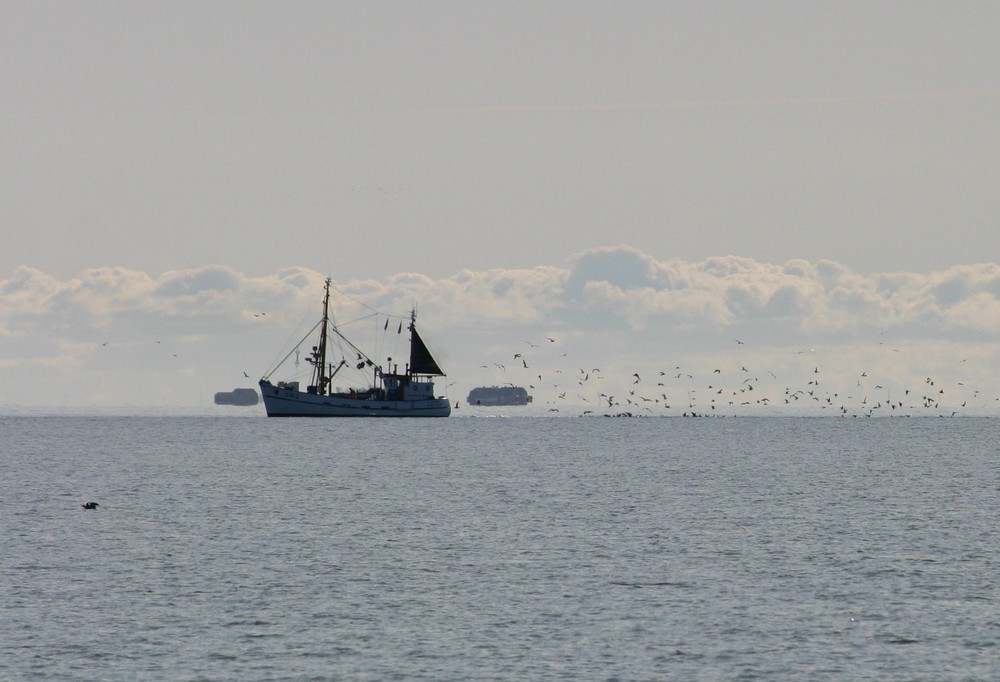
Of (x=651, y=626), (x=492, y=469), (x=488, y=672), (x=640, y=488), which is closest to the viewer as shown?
(x=488, y=672)

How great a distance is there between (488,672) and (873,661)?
11016 millimetres

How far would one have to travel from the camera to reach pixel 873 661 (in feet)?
124

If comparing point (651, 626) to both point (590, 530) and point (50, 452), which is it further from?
point (50, 452)

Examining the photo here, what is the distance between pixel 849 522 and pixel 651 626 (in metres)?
36.0

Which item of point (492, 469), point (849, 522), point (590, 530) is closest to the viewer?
point (590, 530)

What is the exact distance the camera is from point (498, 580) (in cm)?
5184

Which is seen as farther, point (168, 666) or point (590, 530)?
point (590, 530)

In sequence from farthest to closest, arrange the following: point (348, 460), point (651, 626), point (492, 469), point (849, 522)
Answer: point (348, 460)
point (492, 469)
point (849, 522)
point (651, 626)

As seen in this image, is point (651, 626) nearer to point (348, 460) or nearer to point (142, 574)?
point (142, 574)

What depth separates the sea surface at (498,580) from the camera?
37906 millimetres

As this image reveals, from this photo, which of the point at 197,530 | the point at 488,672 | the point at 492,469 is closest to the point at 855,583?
the point at 488,672

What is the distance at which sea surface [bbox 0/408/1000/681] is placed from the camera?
37.9 m

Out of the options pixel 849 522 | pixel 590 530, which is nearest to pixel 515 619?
pixel 590 530

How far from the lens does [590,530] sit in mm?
69875
